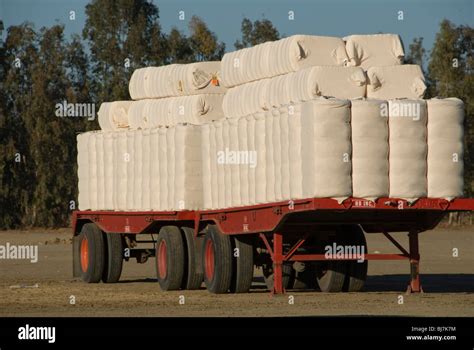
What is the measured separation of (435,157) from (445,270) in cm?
1167

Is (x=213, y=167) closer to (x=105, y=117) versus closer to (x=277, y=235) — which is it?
(x=277, y=235)

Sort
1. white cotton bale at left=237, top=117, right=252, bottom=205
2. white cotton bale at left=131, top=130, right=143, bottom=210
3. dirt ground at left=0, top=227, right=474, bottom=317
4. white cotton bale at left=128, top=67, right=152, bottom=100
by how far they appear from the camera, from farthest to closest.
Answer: white cotton bale at left=128, top=67, right=152, bottom=100, white cotton bale at left=131, top=130, right=143, bottom=210, white cotton bale at left=237, top=117, right=252, bottom=205, dirt ground at left=0, top=227, right=474, bottom=317

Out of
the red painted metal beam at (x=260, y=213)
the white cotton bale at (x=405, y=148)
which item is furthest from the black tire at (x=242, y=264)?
the white cotton bale at (x=405, y=148)

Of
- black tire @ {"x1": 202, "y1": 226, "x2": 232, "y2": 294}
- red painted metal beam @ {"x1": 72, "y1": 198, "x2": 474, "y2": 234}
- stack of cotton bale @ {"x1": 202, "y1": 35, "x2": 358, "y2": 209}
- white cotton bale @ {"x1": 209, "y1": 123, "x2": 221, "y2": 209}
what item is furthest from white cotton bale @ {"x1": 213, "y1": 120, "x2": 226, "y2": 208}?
black tire @ {"x1": 202, "y1": 226, "x2": 232, "y2": 294}

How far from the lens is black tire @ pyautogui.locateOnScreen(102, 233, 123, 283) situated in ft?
103

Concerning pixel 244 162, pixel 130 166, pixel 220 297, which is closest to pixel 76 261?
pixel 130 166

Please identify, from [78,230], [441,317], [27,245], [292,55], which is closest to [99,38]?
[27,245]

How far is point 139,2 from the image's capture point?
284 feet

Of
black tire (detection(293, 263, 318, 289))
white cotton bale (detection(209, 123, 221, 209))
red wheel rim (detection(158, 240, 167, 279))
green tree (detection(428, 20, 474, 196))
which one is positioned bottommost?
black tire (detection(293, 263, 318, 289))

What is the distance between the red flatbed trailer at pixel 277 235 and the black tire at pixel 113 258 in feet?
2.50

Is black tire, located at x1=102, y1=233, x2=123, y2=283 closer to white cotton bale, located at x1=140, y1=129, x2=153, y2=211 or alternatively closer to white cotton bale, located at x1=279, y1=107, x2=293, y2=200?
white cotton bale, located at x1=140, y1=129, x2=153, y2=211

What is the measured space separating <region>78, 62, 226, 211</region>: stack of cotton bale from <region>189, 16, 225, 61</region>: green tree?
56.3 m

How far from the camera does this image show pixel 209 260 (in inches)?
1069
